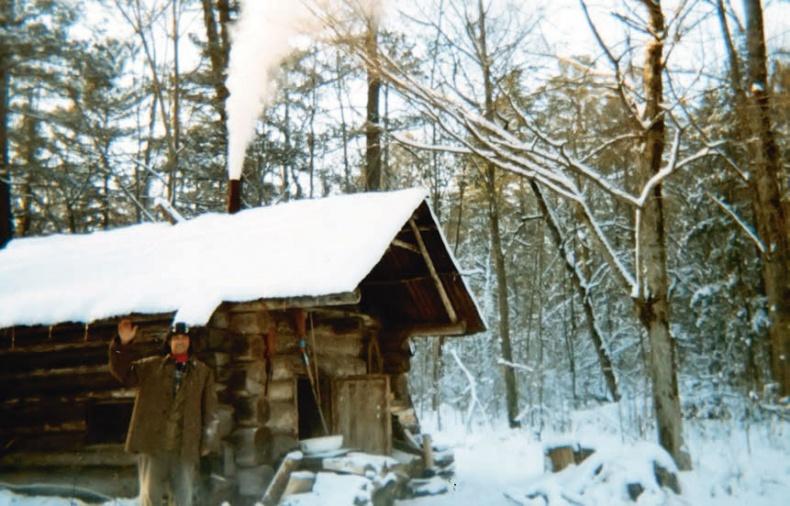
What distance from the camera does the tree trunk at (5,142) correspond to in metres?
15.5

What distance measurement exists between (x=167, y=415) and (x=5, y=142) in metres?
13.8

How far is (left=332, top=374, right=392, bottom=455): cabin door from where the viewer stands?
8758mm

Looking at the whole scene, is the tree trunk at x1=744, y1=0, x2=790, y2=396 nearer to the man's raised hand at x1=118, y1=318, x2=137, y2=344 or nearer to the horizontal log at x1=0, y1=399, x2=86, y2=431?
the man's raised hand at x1=118, y1=318, x2=137, y2=344


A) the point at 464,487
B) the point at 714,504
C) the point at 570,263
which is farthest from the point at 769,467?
the point at 570,263

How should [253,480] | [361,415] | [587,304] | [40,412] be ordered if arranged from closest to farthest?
[253,480]
[40,412]
[361,415]
[587,304]

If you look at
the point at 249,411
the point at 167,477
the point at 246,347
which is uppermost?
the point at 246,347

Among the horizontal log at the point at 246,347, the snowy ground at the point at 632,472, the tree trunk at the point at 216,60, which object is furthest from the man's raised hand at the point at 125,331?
the tree trunk at the point at 216,60

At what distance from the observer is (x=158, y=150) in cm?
1988

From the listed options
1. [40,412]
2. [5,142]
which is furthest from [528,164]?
[5,142]

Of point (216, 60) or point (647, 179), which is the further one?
point (216, 60)

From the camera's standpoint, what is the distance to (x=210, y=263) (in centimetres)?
805

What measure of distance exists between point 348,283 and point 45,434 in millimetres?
5211

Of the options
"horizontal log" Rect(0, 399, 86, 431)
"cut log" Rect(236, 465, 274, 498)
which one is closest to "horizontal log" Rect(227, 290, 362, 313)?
"cut log" Rect(236, 465, 274, 498)

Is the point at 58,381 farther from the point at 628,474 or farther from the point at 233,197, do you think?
the point at 628,474
